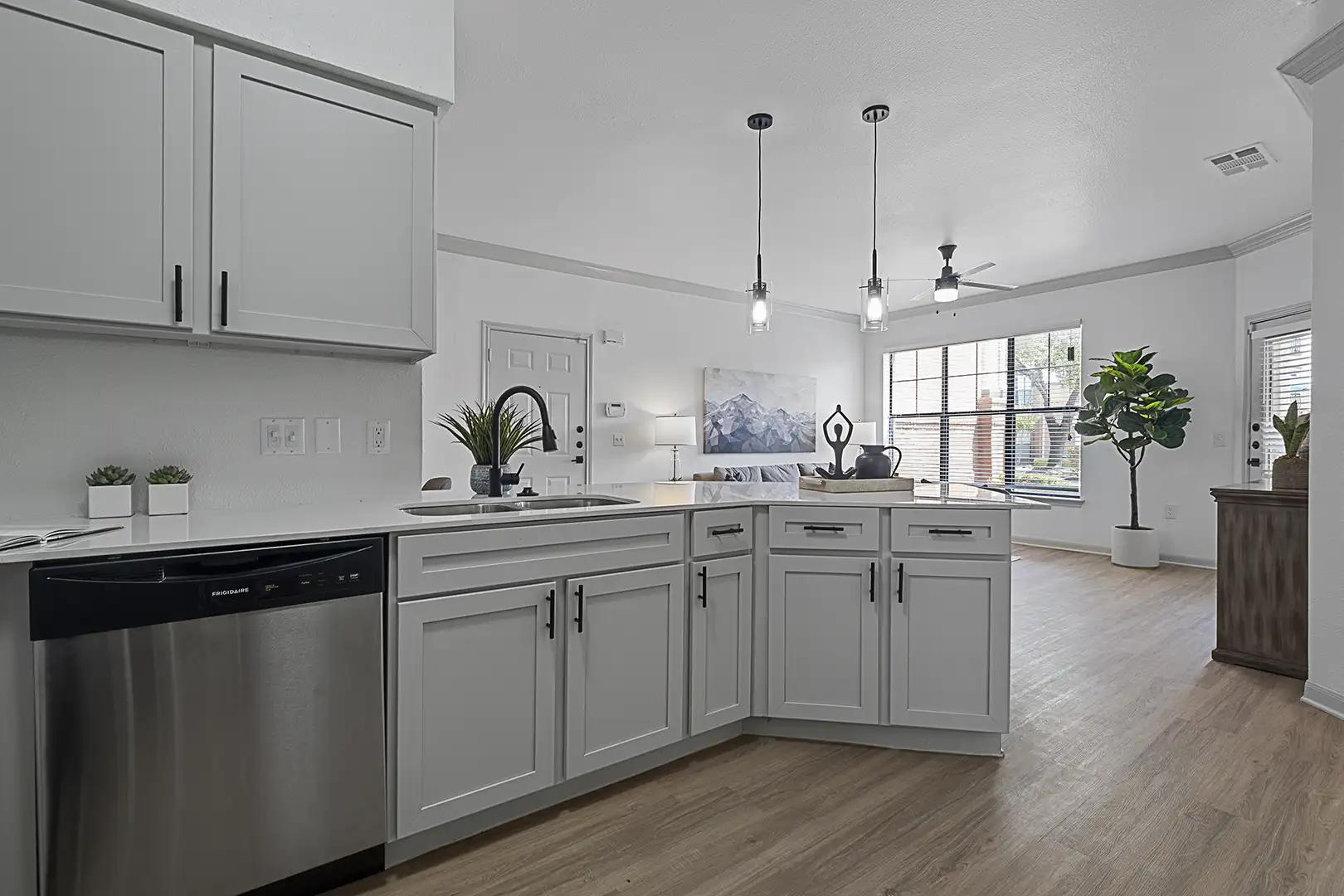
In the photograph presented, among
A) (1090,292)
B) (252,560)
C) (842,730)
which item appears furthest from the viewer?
(1090,292)

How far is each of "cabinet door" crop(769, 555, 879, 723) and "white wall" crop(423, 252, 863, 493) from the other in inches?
141

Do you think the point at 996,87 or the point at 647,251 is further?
the point at 647,251

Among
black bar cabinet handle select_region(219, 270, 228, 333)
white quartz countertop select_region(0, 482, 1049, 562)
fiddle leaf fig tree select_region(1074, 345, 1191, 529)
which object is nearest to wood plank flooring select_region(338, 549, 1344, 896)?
white quartz countertop select_region(0, 482, 1049, 562)

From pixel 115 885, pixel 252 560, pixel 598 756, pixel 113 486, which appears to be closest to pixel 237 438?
pixel 113 486

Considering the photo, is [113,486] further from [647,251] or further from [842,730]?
[647,251]

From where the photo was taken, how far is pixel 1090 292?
641cm

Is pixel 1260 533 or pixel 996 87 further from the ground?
pixel 996 87

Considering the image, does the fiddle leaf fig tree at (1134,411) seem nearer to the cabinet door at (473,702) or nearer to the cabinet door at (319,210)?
the cabinet door at (473,702)

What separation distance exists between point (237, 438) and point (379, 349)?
0.51 meters

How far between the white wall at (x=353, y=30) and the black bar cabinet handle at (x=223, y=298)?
634mm

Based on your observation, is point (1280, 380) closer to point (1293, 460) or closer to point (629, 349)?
point (1293, 460)

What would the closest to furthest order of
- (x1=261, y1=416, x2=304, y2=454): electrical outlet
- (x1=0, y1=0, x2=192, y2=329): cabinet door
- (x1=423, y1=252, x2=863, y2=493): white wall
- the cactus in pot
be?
(x1=0, y1=0, x2=192, y2=329): cabinet door < (x1=261, y1=416, x2=304, y2=454): electrical outlet < the cactus in pot < (x1=423, y1=252, x2=863, y2=493): white wall

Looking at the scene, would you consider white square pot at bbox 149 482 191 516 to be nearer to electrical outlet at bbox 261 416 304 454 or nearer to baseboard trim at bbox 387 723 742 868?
electrical outlet at bbox 261 416 304 454

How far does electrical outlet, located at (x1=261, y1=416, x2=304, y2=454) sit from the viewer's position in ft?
6.97
